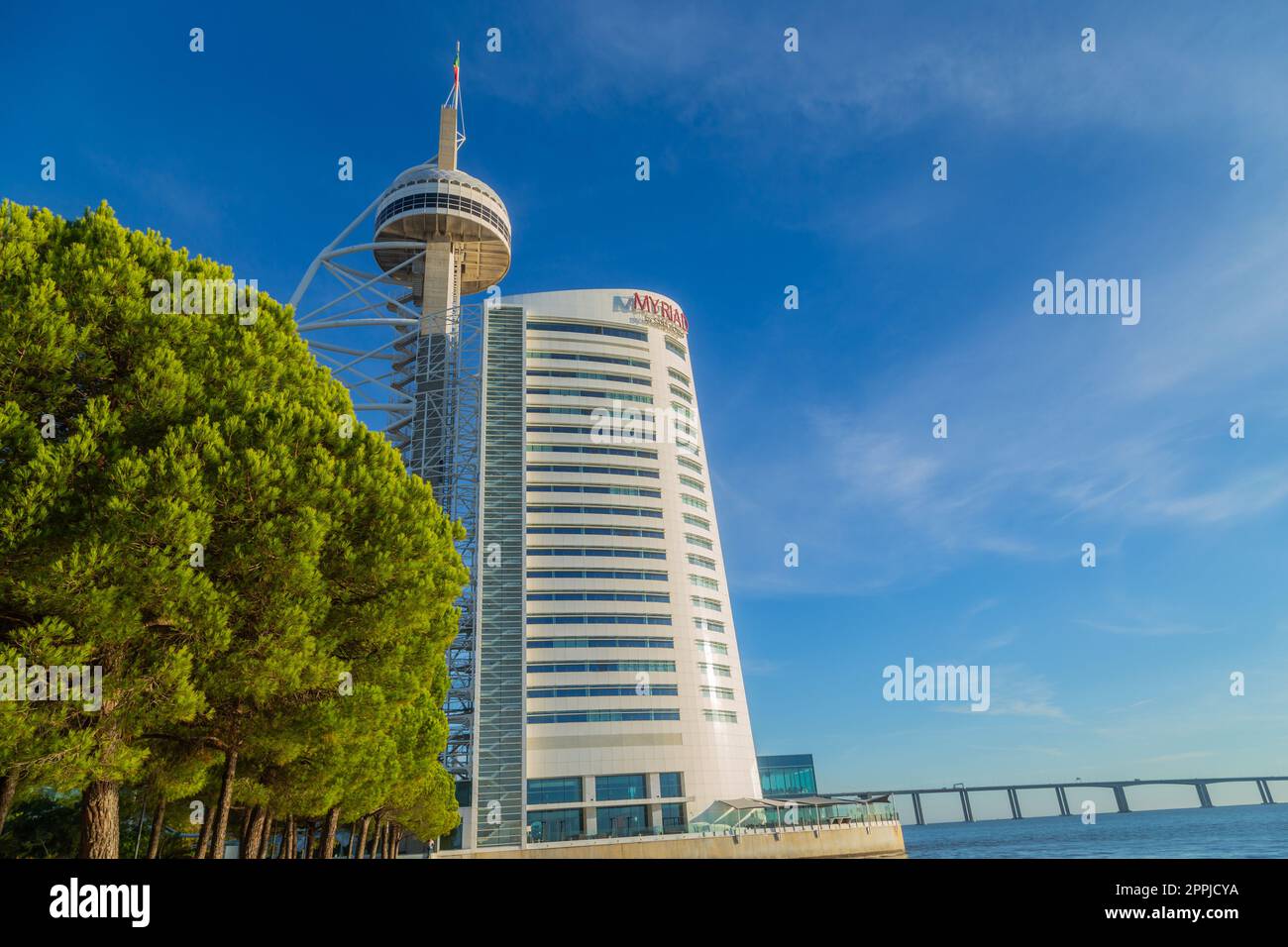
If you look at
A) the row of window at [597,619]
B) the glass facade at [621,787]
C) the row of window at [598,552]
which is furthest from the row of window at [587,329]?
the glass facade at [621,787]

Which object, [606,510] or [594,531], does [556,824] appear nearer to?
[594,531]

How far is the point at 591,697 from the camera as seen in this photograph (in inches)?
3142

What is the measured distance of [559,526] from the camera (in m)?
87.4

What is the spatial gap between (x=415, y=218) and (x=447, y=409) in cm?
2702

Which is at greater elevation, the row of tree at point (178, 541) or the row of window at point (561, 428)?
the row of window at point (561, 428)

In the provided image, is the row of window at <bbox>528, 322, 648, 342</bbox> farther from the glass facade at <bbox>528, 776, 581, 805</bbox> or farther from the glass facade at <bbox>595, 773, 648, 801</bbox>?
the glass facade at <bbox>595, 773, 648, 801</bbox>

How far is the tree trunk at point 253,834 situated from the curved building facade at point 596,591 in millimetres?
48002

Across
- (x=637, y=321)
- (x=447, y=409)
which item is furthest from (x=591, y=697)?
(x=637, y=321)

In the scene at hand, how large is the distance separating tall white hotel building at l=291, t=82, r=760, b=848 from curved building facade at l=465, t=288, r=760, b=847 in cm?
22

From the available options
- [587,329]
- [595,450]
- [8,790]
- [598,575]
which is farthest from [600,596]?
[8,790]

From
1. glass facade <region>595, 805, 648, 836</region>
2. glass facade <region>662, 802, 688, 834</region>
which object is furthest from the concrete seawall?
glass facade <region>662, 802, 688, 834</region>

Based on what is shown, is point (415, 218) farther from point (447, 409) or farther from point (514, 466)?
point (514, 466)

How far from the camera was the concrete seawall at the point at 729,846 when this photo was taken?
6362 cm

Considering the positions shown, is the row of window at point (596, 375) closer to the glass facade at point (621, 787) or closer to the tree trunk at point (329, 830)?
the glass facade at point (621, 787)
